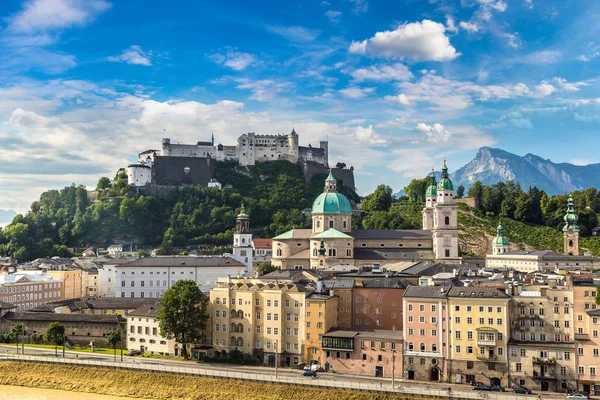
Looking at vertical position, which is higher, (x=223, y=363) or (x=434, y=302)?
(x=434, y=302)

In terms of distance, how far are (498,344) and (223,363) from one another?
64.6 ft

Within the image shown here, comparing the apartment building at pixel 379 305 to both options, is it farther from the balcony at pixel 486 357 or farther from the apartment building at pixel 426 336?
the balcony at pixel 486 357

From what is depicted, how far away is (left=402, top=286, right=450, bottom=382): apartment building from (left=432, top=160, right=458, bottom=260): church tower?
122 feet

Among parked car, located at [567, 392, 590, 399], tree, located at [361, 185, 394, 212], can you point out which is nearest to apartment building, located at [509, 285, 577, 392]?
parked car, located at [567, 392, 590, 399]

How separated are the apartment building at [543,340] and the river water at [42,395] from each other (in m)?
25.4

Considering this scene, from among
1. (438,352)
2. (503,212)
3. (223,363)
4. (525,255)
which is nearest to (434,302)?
(438,352)

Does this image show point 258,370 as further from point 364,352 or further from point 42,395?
point 42,395

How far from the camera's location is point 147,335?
179 ft

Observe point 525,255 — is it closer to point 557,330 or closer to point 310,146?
point 557,330

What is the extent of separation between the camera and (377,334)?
48.2 meters

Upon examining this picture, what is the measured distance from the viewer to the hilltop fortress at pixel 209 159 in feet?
429

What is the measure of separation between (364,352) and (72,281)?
4736 centimetres

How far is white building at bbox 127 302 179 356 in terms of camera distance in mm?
53844

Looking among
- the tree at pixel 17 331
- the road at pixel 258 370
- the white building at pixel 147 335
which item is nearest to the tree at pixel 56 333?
the road at pixel 258 370
